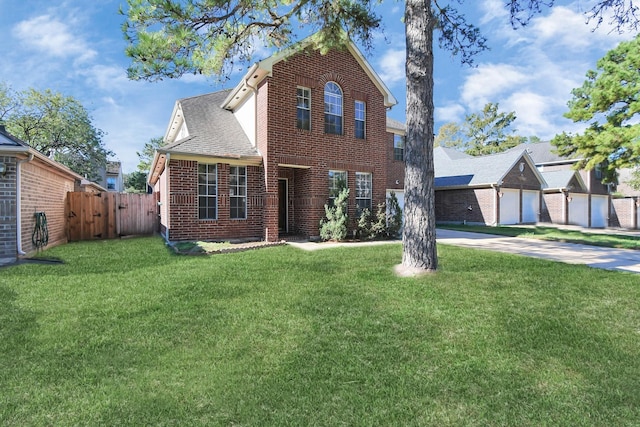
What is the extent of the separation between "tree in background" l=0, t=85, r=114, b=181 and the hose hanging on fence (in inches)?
760

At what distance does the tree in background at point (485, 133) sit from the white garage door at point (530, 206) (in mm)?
17167

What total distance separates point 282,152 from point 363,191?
353cm

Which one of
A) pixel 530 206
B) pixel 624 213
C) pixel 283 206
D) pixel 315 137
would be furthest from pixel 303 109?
pixel 624 213

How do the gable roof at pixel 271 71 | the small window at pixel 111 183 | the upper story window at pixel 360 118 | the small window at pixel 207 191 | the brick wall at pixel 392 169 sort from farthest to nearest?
the small window at pixel 111 183
the brick wall at pixel 392 169
the upper story window at pixel 360 118
the small window at pixel 207 191
the gable roof at pixel 271 71

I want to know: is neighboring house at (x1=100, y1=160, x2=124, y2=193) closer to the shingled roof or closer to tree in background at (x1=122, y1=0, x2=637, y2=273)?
the shingled roof

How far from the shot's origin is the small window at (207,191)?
10375mm

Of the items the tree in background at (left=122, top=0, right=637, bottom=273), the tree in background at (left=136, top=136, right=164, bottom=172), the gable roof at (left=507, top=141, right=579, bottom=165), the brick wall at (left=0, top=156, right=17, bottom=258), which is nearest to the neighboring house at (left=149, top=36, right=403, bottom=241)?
the tree in background at (left=122, top=0, right=637, bottom=273)

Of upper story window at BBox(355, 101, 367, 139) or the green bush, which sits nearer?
the green bush

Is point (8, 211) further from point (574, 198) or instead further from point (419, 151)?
point (574, 198)

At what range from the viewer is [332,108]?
11844mm

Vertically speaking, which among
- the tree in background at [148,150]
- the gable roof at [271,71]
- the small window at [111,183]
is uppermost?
the tree in background at [148,150]

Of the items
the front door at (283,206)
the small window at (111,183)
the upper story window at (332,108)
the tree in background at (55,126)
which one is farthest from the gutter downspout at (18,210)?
the small window at (111,183)

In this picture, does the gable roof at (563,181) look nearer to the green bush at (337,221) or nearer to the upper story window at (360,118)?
the upper story window at (360,118)

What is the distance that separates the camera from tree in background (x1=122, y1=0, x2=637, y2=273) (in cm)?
607
